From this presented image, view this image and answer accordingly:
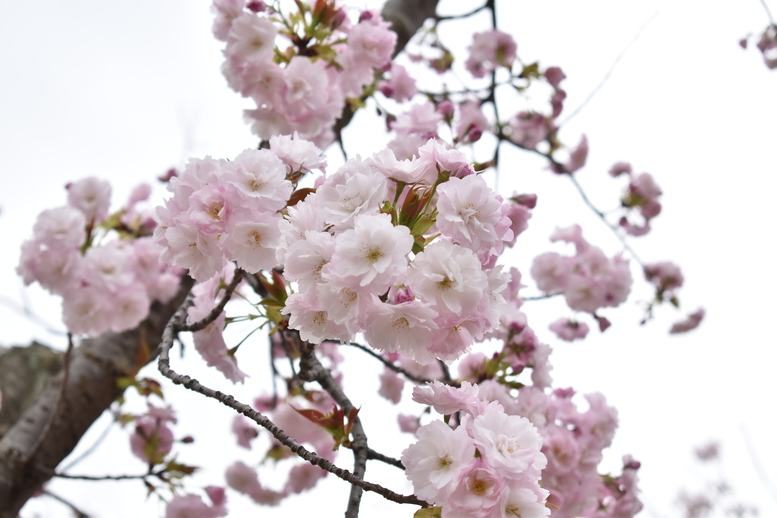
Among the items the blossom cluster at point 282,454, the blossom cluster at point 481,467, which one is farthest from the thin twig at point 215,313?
the blossom cluster at point 282,454

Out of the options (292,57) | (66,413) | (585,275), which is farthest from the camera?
(585,275)

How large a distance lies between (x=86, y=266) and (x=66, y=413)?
55cm

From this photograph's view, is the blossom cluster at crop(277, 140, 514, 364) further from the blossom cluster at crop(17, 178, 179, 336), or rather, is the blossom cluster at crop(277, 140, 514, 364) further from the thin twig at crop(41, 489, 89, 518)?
the thin twig at crop(41, 489, 89, 518)

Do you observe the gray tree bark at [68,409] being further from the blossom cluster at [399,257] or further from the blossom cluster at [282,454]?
the blossom cluster at [399,257]

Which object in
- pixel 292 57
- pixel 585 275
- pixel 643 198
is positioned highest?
A: pixel 643 198

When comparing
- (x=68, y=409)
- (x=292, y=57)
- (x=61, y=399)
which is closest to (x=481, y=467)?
(x=292, y=57)

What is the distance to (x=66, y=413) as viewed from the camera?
6.53ft

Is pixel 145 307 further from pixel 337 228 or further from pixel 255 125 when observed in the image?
pixel 337 228

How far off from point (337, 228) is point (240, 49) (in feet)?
3.55

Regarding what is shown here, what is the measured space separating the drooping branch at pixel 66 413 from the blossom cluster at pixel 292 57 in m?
0.91

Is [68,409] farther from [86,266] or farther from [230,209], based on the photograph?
[230,209]

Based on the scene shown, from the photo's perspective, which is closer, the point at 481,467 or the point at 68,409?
the point at 481,467

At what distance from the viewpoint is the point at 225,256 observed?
3.06 feet

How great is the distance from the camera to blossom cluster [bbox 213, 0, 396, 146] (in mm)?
1634
